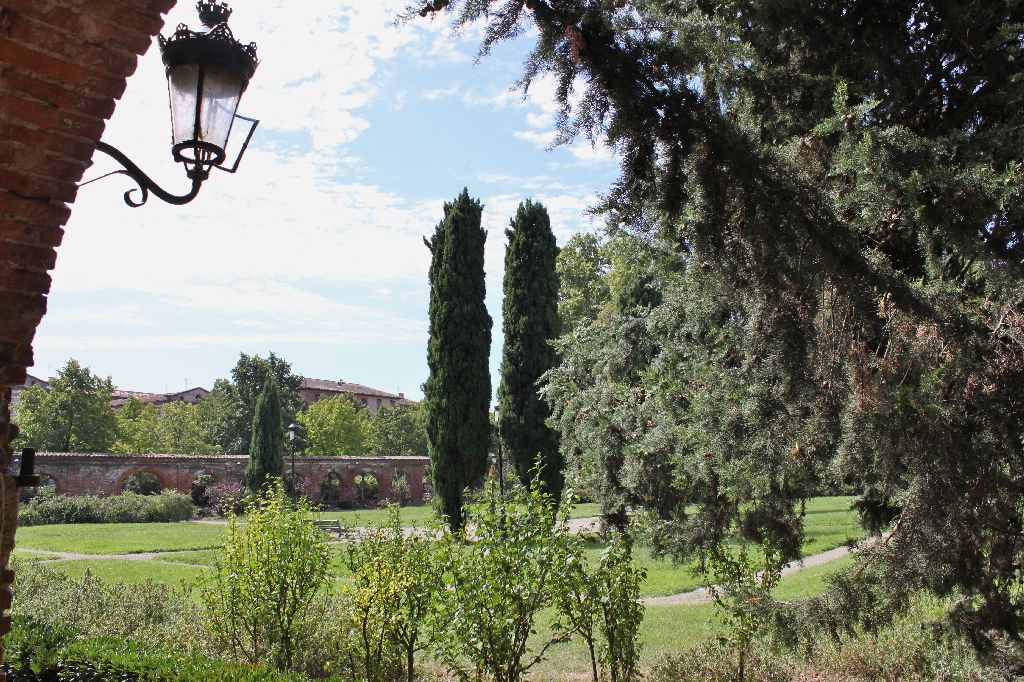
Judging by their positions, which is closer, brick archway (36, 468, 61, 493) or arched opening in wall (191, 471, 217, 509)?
brick archway (36, 468, 61, 493)

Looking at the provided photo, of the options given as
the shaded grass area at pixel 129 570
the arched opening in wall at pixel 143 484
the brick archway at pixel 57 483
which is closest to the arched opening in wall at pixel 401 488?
the arched opening in wall at pixel 143 484

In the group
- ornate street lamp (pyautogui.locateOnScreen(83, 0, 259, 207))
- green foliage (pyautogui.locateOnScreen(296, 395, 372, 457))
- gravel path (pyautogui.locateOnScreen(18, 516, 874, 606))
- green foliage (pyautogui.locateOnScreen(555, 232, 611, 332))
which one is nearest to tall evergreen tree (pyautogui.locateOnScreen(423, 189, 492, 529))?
gravel path (pyautogui.locateOnScreen(18, 516, 874, 606))

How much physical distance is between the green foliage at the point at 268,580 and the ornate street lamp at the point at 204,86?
4053 mm

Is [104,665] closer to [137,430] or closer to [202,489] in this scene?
[202,489]

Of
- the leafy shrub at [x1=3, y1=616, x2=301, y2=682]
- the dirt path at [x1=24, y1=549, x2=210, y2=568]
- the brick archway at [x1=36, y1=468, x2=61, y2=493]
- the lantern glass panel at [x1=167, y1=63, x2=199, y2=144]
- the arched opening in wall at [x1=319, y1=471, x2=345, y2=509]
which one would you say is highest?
the lantern glass panel at [x1=167, y1=63, x2=199, y2=144]

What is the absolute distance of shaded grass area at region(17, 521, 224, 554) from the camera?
58.3 ft

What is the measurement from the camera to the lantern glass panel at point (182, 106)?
9.19ft

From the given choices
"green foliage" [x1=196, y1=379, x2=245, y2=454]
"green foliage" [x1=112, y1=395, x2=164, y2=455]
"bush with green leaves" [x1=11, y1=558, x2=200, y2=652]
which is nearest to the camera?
"bush with green leaves" [x1=11, y1=558, x2=200, y2=652]

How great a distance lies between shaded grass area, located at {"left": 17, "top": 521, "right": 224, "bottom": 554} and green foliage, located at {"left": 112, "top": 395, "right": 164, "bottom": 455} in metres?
19.0

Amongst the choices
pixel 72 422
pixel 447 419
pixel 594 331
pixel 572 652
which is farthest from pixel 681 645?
pixel 72 422

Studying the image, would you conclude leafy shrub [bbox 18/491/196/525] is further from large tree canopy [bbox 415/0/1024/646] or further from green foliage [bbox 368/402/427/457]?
large tree canopy [bbox 415/0/1024/646]

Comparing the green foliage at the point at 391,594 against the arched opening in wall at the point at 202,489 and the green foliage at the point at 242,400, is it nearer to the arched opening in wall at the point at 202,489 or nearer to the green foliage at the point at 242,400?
the arched opening in wall at the point at 202,489

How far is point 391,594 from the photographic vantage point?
18.2 feet

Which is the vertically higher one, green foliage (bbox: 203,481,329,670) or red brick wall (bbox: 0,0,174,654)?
red brick wall (bbox: 0,0,174,654)
